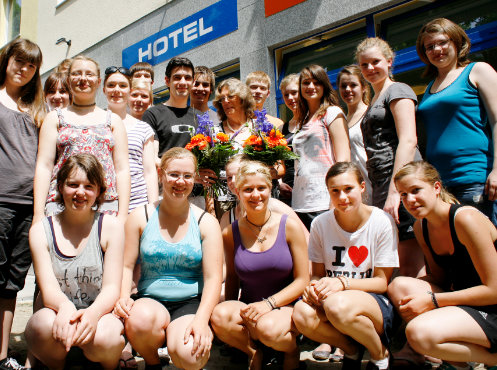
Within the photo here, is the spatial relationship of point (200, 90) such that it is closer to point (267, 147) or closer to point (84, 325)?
point (267, 147)

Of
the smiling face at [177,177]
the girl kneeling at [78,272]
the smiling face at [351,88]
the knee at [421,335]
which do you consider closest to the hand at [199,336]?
the girl kneeling at [78,272]

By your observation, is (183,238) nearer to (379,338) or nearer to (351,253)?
(351,253)

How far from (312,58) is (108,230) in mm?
5041

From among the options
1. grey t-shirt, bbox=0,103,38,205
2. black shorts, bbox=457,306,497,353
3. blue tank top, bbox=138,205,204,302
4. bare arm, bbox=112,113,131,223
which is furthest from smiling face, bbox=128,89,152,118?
black shorts, bbox=457,306,497,353

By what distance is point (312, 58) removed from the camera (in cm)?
687

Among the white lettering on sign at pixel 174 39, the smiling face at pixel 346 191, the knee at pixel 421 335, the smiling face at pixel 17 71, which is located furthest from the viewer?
the white lettering on sign at pixel 174 39

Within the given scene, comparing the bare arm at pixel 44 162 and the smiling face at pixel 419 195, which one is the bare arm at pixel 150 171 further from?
the smiling face at pixel 419 195

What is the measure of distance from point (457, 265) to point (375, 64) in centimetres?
156

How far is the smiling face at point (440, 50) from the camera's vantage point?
9.81 feet

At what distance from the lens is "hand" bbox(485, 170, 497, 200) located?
8.68ft

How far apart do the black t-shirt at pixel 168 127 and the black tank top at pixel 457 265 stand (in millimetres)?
2364

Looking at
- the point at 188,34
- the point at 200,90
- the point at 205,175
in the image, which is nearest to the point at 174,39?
the point at 188,34

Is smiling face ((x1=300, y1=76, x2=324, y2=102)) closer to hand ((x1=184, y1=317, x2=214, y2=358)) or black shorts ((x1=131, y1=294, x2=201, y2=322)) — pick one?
black shorts ((x1=131, y1=294, x2=201, y2=322))

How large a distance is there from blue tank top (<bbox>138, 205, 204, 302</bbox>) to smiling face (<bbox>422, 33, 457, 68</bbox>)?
2.02 m
